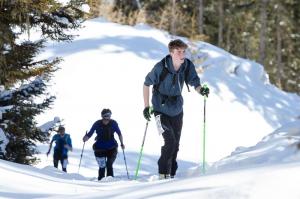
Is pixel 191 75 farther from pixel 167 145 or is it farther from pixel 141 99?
pixel 141 99

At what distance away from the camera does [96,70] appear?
2164 cm

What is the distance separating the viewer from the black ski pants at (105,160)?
39.3 ft

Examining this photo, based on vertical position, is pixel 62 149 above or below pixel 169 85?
below

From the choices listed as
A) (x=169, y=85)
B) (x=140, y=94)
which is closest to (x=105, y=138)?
(x=169, y=85)

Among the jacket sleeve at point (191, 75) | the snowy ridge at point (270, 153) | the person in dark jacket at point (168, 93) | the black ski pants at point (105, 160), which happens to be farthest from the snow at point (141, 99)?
the person in dark jacket at point (168, 93)

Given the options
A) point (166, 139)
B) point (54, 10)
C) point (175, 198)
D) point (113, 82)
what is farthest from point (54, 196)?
point (113, 82)

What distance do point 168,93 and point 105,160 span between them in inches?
171

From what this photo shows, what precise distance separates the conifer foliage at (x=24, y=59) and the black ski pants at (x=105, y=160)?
124cm

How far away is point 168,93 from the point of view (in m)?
8.09

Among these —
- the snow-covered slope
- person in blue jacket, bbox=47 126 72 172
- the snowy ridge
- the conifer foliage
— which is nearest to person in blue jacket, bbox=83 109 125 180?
the conifer foliage

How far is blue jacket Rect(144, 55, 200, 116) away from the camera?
8.02 meters

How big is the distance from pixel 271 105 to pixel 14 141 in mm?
14339

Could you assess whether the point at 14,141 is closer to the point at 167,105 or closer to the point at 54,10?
the point at 54,10

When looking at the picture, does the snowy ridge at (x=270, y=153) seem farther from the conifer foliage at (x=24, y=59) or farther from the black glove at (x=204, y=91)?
the conifer foliage at (x=24, y=59)
